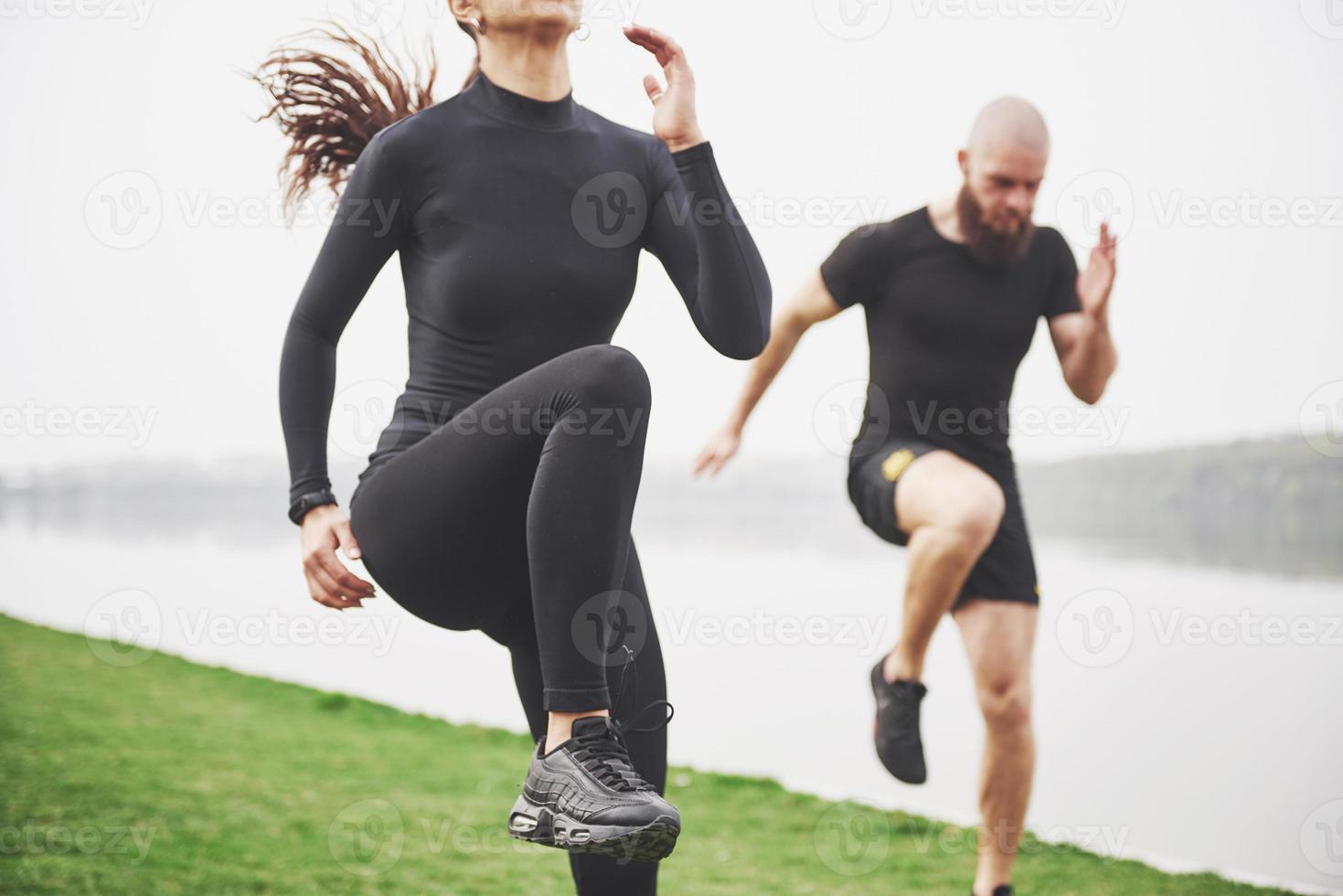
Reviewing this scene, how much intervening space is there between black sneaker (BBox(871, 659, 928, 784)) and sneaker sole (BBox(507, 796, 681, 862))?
1.35 m

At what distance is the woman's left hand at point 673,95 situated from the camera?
156 centimetres

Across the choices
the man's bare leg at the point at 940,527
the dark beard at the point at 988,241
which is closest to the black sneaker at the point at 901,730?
the man's bare leg at the point at 940,527

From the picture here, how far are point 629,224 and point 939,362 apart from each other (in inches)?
45.4

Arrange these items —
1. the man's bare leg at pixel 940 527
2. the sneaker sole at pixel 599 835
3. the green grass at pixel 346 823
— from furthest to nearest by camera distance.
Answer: the green grass at pixel 346 823 < the man's bare leg at pixel 940 527 < the sneaker sole at pixel 599 835

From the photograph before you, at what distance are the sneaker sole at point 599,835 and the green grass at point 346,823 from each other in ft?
7.42

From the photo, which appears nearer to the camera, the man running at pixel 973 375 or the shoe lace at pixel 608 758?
the shoe lace at pixel 608 758

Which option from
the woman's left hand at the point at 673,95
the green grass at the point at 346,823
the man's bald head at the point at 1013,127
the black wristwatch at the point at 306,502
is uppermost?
the man's bald head at the point at 1013,127

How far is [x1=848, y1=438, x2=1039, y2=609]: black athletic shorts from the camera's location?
2662 millimetres

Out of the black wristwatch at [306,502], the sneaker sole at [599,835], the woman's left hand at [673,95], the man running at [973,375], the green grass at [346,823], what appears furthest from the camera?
the green grass at [346,823]

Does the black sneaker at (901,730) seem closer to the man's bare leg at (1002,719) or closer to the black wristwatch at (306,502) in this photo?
the man's bare leg at (1002,719)

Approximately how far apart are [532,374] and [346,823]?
3.12 meters

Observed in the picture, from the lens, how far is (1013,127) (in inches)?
106

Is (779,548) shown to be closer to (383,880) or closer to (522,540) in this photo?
(383,880)

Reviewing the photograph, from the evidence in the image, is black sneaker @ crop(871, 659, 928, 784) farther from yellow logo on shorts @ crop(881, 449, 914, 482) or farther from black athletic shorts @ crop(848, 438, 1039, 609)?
yellow logo on shorts @ crop(881, 449, 914, 482)
